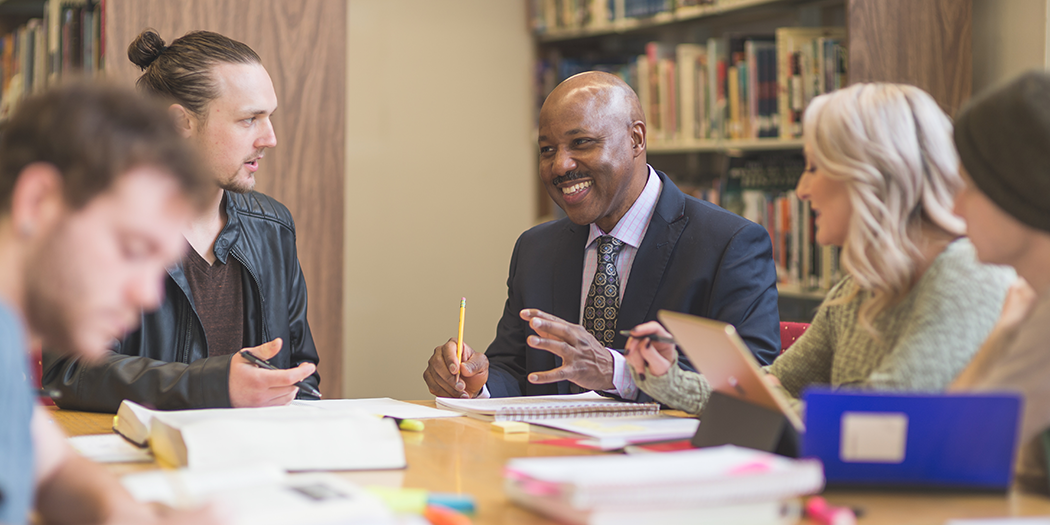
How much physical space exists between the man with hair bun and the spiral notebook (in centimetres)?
47

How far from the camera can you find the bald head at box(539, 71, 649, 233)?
230 cm

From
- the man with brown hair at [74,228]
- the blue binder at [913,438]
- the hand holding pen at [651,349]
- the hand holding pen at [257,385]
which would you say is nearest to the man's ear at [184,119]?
the hand holding pen at [257,385]

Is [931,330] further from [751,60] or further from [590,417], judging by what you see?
[751,60]

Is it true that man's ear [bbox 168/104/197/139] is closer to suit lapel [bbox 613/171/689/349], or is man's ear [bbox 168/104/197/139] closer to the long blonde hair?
suit lapel [bbox 613/171/689/349]

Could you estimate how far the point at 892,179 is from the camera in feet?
4.08

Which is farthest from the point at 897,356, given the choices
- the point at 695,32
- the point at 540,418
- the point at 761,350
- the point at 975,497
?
the point at 695,32

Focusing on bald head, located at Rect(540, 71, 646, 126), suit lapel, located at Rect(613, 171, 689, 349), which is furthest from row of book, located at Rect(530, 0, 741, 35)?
suit lapel, located at Rect(613, 171, 689, 349)

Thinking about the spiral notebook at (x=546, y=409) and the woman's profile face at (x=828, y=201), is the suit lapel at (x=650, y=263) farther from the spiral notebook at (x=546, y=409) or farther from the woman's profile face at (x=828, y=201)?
the woman's profile face at (x=828, y=201)

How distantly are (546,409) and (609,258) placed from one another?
732 mm

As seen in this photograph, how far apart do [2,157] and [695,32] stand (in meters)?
3.08

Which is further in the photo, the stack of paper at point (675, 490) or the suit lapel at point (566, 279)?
the suit lapel at point (566, 279)

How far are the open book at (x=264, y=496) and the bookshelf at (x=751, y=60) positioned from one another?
6.52 feet

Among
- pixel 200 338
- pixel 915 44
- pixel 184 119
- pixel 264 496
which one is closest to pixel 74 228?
pixel 264 496

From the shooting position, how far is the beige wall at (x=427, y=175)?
371 cm
